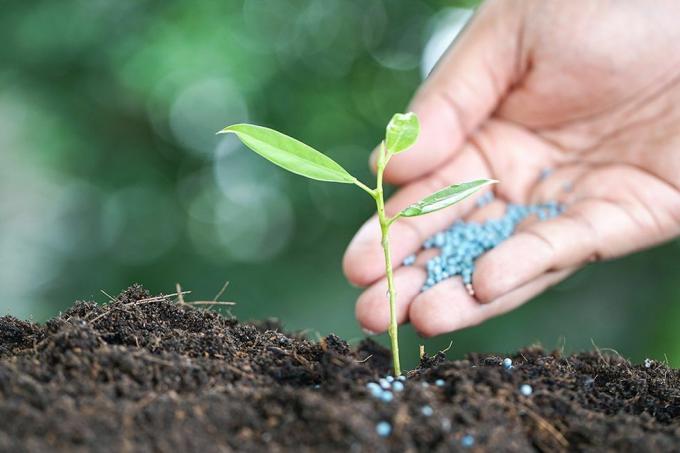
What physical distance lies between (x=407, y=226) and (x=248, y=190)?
5.86 feet

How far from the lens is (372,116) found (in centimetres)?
303

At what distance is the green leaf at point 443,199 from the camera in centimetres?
90

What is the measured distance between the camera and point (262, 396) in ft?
2.51

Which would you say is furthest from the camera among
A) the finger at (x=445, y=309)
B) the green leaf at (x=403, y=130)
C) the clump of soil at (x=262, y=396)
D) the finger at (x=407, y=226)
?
the finger at (x=407, y=226)

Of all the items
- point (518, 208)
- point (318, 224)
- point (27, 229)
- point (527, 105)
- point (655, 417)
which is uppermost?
point (27, 229)

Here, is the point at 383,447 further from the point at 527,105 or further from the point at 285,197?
the point at 285,197

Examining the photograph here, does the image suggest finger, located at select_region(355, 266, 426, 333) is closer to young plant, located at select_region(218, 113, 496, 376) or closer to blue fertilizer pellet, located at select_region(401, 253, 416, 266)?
blue fertilizer pellet, located at select_region(401, 253, 416, 266)

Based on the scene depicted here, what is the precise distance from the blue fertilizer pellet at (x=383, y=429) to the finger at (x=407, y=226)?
0.74 m

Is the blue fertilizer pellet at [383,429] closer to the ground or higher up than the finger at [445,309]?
closer to the ground

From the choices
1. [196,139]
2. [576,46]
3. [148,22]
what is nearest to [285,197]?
[196,139]

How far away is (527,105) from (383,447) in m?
1.36

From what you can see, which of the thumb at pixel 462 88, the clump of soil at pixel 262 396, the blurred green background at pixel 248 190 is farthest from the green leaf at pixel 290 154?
the blurred green background at pixel 248 190

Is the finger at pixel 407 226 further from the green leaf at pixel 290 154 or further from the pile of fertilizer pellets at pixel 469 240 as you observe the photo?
the green leaf at pixel 290 154

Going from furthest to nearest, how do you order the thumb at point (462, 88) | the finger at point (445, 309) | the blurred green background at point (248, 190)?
1. the blurred green background at point (248, 190)
2. the thumb at point (462, 88)
3. the finger at point (445, 309)
